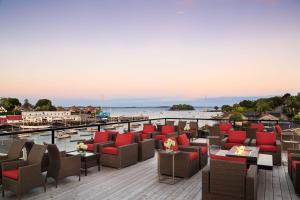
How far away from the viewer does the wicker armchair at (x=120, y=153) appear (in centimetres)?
634

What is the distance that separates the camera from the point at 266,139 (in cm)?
725

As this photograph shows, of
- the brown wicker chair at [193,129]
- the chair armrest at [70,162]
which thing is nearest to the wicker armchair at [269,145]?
the brown wicker chair at [193,129]

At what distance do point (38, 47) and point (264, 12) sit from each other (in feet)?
39.9

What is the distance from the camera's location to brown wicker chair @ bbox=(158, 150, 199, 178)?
542 centimetres

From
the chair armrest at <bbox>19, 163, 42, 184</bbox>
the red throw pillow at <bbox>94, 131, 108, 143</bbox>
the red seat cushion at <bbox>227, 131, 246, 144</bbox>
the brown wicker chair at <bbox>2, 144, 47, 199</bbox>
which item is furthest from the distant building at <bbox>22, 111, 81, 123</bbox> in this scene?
the chair armrest at <bbox>19, 163, 42, 184</bbox>

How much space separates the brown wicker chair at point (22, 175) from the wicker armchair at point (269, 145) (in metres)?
5.71

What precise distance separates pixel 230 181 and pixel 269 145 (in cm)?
423

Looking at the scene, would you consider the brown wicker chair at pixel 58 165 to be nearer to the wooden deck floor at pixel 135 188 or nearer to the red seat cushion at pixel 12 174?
the wooden deck floor at pixel 135 188

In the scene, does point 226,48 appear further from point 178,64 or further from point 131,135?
point 131,135

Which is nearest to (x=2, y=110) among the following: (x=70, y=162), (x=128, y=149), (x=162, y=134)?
(x=162, y=134)

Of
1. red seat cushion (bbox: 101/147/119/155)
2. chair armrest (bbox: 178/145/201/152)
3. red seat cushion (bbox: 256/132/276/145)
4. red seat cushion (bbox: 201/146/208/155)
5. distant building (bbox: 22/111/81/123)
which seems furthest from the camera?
distant building (bbox: 22/111/81/123)

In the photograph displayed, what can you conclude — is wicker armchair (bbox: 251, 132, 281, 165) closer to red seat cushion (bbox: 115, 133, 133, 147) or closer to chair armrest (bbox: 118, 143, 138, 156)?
chair armrest (bbox: 118, 143, 138, 156)

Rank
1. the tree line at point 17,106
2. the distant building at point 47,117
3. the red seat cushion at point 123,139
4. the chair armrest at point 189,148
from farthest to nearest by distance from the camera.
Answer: the distant building at point 47,117 → the tree line at point 17,106 → the red seat cushion at point 123,139 → the chair armrest at point 189,148

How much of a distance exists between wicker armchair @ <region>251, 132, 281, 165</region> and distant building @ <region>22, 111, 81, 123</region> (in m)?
84.5
